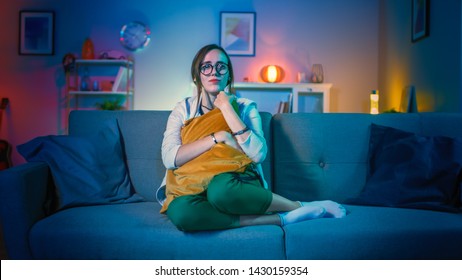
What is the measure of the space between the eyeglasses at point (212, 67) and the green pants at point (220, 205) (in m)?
0.52

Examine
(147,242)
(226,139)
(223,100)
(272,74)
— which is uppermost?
(272,74)

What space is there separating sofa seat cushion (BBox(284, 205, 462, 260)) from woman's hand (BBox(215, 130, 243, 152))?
1.33 feet

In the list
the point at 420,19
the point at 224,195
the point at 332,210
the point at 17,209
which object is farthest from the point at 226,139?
the point at 420,19

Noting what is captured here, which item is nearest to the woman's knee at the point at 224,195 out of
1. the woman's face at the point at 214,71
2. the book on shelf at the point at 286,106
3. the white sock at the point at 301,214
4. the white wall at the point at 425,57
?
the white sock at the point at 301,214

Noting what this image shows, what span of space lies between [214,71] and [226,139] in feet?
1.13

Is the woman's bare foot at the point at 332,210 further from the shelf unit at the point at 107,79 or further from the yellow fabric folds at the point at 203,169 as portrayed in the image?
the shelf unit at the point at 107,79

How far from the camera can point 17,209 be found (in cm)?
156

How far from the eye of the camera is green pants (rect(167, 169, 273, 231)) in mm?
1509

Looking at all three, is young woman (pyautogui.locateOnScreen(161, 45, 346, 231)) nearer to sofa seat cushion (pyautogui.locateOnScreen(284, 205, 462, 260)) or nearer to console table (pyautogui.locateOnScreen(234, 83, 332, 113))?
sofa seat cushion (pyautogui.locateOnScreen(284, 205, 462, 260))

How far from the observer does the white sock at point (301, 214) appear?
1.64 meters

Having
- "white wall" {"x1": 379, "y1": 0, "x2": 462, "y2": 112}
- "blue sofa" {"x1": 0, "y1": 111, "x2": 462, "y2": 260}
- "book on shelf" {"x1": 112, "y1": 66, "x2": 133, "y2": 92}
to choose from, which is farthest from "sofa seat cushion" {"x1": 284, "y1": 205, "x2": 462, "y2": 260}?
"book on shelf" {"x1": 112, "y1": 66, "x2": 133, "y2": 92}

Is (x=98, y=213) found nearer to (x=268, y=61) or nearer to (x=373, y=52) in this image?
(x=268, y=61)

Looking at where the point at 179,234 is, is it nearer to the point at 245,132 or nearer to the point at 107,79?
the point at 245,132

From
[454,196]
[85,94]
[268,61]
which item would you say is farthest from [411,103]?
[85,94]
